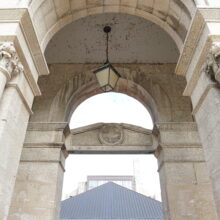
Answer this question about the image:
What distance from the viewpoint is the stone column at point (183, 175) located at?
4.84 m

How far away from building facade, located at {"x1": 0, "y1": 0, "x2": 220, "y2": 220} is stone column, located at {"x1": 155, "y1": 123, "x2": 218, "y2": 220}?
0.06 feet

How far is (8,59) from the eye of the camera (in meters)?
2.90

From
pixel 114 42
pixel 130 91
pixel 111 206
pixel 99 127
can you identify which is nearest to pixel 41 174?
pixel 99 127

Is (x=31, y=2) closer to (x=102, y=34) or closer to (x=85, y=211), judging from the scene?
(x=102, y=34)

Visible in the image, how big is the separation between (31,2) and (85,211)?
57.1 feet

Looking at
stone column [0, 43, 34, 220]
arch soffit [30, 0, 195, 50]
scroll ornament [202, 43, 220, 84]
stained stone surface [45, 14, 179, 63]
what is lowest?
stone column [0, 43, 34, 220]

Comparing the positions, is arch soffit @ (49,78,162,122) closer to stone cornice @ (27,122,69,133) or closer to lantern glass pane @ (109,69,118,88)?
stone cornice @ (27,122,69,133)

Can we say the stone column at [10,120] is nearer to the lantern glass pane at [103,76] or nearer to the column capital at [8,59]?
the column capital at [8,59]

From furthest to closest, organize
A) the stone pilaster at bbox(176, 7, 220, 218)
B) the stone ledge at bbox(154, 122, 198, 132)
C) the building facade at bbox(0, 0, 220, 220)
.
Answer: the stone ledge at bbox(154, 122, 198, 132), the building facade at bbox(0, 0, 220, 220), the stone pilaster at bbox(176, 7, 220, 218)

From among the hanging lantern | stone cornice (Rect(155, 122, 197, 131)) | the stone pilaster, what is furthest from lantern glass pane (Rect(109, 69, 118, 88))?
the stone pilaster

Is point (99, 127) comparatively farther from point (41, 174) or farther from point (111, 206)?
point (111, 206)

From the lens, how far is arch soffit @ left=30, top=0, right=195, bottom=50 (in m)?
3.66

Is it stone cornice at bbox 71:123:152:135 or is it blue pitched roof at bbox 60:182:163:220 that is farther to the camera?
blue pitched roof at bbox 60:182:163:220

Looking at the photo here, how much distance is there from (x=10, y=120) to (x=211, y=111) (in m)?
2.31
